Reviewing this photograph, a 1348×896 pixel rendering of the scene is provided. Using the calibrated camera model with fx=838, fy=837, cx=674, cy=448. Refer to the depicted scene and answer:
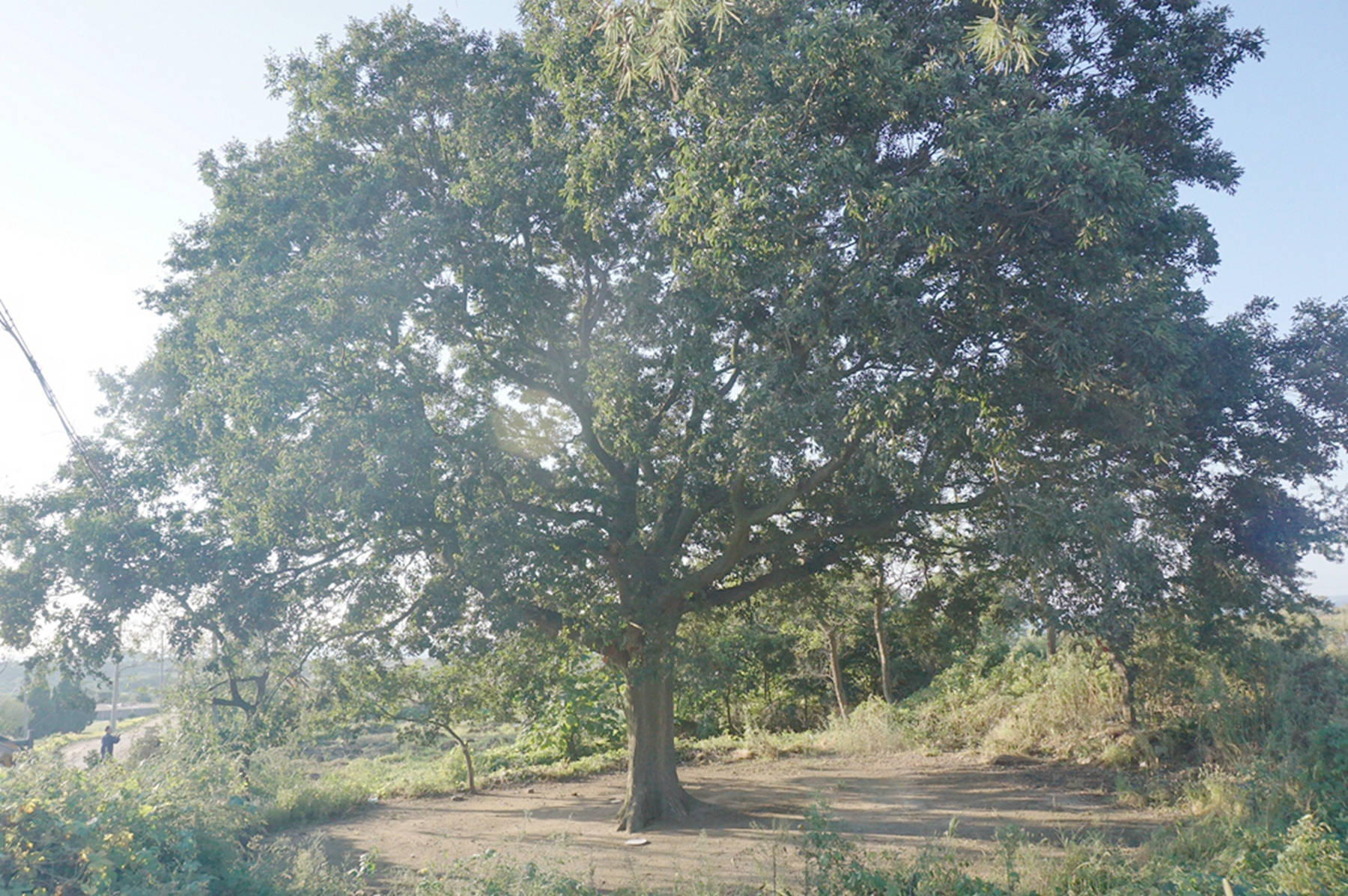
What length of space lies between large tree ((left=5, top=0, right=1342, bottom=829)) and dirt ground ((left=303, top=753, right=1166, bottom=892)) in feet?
4.76

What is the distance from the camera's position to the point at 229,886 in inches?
200

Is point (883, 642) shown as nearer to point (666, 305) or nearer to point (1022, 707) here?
point (1022, 707)

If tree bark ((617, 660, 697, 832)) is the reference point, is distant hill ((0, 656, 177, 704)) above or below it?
above

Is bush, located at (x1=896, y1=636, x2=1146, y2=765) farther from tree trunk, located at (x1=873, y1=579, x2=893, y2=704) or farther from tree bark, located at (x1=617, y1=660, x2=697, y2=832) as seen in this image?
tree bark, located at (x1=617, y1=660, x2=697, y2=832)

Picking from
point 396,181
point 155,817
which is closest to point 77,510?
point 396,181

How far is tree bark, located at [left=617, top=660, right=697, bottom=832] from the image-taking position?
10172 millimetres

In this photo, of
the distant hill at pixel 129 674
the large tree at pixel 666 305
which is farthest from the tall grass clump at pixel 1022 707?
the distant hill at pixel 129 674

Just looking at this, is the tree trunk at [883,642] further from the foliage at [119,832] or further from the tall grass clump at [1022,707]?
the foliage at [119,832]

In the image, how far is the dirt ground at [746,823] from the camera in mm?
7262

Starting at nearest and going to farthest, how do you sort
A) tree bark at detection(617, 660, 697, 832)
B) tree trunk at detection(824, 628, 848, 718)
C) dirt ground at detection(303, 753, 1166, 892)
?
dirt ground at detection(303, 753, 1166, 892), tree bark at detection(617, 660, 697, 832), tree trunk at detection(824, 628, 848, 718)

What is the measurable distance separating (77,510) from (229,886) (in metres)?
6.33

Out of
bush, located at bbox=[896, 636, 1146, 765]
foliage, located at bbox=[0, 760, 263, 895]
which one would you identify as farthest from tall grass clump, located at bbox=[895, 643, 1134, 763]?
foliage, located at bbox=[0, 760, 263, 895]

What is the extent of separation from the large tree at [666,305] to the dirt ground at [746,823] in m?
1.45

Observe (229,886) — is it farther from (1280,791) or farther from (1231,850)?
(1280,791)
